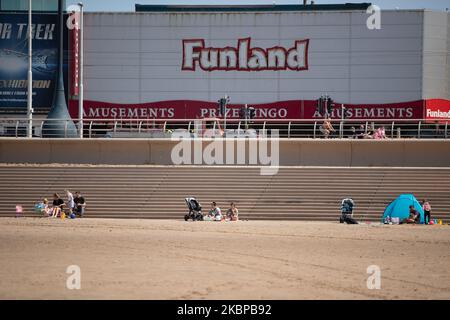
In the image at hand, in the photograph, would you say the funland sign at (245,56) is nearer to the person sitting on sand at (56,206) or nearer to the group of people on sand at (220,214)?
the person sitting on sand at (56,206)

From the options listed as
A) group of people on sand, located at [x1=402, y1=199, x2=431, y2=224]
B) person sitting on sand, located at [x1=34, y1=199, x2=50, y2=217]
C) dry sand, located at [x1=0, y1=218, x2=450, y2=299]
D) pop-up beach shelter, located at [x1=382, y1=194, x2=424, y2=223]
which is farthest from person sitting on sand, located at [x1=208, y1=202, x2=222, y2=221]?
group of people on sand, located at [x1=402, y1=199, x2=431, y2=224]

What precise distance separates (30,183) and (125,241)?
1407 cm

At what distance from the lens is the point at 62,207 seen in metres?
34.4

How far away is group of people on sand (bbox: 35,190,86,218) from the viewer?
3388 centimetres

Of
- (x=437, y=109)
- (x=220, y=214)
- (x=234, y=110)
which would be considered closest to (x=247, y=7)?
(x=234, y=110)

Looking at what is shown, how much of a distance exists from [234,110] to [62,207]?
24786 mm

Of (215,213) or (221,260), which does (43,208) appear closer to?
(215,213)

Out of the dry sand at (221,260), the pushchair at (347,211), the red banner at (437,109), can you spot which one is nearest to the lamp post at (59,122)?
the dry sand at (221,260)

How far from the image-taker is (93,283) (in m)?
17.0

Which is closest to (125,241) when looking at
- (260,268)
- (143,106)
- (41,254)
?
(41,254)

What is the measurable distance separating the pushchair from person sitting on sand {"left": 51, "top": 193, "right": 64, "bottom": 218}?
9997 mm

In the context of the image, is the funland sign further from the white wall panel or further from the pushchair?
the pushchair

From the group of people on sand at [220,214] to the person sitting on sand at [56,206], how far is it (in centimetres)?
529
